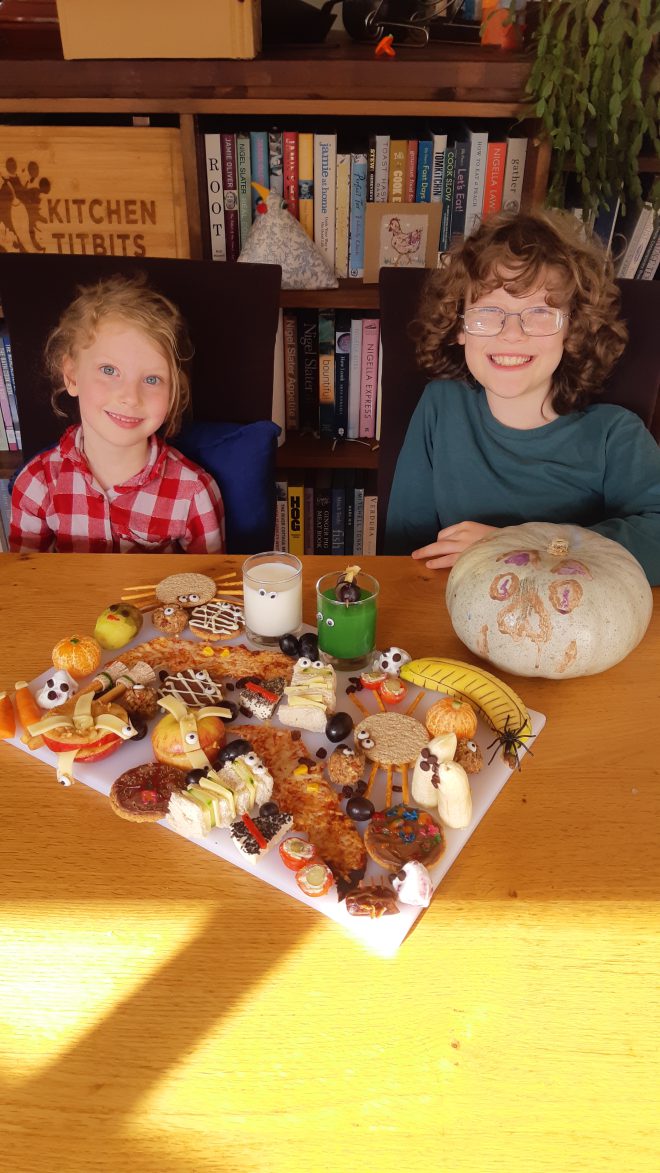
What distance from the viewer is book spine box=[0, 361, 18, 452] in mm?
2373

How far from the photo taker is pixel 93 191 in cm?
208

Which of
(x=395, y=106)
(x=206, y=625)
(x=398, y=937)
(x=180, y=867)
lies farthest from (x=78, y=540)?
(x=395, y=106)

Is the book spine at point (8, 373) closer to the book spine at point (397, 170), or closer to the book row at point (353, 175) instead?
the book row at point (353, 175)

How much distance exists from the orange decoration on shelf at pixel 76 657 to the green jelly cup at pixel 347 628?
29 cm

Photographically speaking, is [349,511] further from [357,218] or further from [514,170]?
[514,170]

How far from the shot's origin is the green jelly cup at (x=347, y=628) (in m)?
1.06

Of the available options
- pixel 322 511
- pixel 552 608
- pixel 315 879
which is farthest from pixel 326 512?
pixel 315 879

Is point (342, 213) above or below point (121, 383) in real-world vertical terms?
above

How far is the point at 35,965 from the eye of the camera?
722mm

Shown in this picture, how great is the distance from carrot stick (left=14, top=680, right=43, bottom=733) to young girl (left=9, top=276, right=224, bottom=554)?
0.57m

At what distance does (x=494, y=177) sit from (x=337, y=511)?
3.28 feet

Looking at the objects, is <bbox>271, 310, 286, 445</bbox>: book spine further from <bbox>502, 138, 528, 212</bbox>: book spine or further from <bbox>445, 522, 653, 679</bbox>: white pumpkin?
<bbox>445, 522, 653, 679</bbox>: white pumpkin

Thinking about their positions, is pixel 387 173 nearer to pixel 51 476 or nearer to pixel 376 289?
pixel 376 289

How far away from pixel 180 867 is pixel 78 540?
0.90 meters
